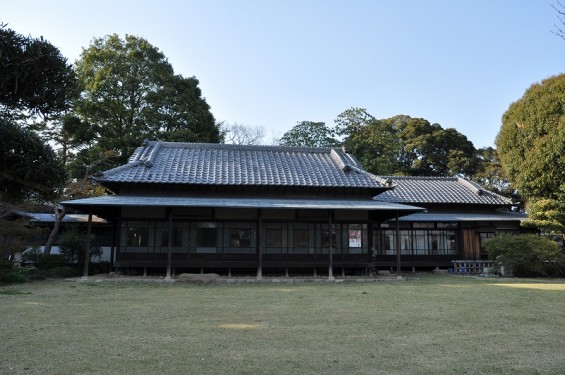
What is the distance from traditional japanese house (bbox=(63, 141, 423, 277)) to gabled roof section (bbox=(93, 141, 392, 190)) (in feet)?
0.16

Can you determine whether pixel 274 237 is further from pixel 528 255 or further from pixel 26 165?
pixel 26 165

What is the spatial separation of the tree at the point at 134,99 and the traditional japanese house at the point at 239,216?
10.2m

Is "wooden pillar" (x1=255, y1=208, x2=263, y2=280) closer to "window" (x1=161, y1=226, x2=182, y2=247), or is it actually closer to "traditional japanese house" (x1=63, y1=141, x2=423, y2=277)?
"traditional japanese house" (x1=63, y1=141, x2=423, y2=277)

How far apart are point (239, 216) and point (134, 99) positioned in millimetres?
17823

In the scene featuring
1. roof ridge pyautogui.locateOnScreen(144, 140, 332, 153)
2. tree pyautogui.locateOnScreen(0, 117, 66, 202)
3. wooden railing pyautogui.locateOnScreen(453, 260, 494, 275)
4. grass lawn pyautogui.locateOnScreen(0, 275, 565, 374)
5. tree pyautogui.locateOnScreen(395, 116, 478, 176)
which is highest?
tree pyautogui.locateOnScreen(395, 116, 478, 176)

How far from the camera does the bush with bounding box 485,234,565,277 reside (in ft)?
58.1

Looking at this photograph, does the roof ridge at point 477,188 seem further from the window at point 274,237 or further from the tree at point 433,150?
the window at point 274,237

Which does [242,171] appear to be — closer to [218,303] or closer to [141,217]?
[141,217]

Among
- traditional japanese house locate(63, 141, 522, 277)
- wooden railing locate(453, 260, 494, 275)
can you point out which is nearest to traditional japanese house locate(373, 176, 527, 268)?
traditional japanese house locate(63, 141, 522, 277)

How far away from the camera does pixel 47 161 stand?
4656 millimetres

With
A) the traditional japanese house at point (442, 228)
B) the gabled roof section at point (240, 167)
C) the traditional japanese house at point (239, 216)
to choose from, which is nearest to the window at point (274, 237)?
the traditional japanese house at point (239, 216)

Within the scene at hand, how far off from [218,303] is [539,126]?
2002cm

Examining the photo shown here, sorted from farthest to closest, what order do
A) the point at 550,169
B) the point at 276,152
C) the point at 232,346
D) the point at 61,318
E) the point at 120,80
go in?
the point at 120,80
the point at 276,152
the point at 550,169
the point at 61,318
the point at 232,346

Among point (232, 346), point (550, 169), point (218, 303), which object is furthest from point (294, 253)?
point (550, 169)
